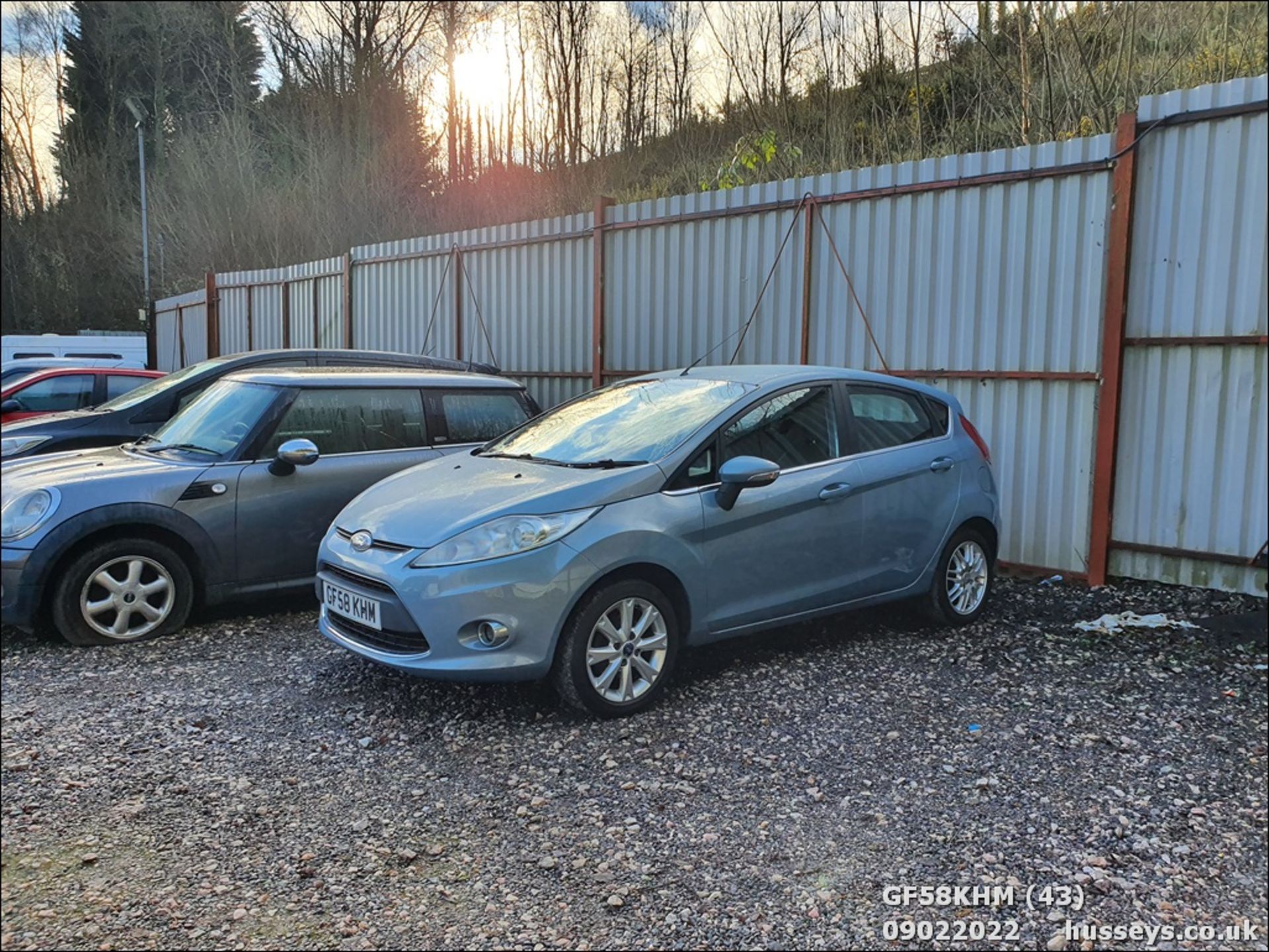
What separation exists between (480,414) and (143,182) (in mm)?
12162

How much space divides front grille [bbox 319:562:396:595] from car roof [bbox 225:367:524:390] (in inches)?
72.7

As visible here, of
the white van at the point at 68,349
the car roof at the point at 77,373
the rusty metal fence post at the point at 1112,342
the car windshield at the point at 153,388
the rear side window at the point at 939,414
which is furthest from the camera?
the white van at the point at 68,349

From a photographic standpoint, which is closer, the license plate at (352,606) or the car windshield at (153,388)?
the license plate at (352,606)

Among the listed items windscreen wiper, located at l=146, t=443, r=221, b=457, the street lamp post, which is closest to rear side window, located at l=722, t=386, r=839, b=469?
windscreen wiper, located at l=146, t=443, r=221, b=457

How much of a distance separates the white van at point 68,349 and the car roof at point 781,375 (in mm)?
13919

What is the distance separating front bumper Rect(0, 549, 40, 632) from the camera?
433 centimetres

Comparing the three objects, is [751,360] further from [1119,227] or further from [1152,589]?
[1152,589]

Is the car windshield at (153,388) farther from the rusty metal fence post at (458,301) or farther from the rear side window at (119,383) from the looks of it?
the rusty metal fence post at (458,301)

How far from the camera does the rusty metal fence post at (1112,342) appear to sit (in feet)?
18.6

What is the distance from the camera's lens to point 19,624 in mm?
4418

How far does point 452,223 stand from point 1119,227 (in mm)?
15364

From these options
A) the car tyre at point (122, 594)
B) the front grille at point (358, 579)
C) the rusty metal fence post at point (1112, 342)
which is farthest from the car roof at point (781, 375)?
the car tyre at point (122, 594)

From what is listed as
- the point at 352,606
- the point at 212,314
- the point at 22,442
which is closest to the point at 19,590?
the point at 352,606

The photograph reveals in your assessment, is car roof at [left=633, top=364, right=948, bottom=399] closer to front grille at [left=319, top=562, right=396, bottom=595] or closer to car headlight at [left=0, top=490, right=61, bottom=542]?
front grille at [left=319, top=562, right=396, bottom=595]
